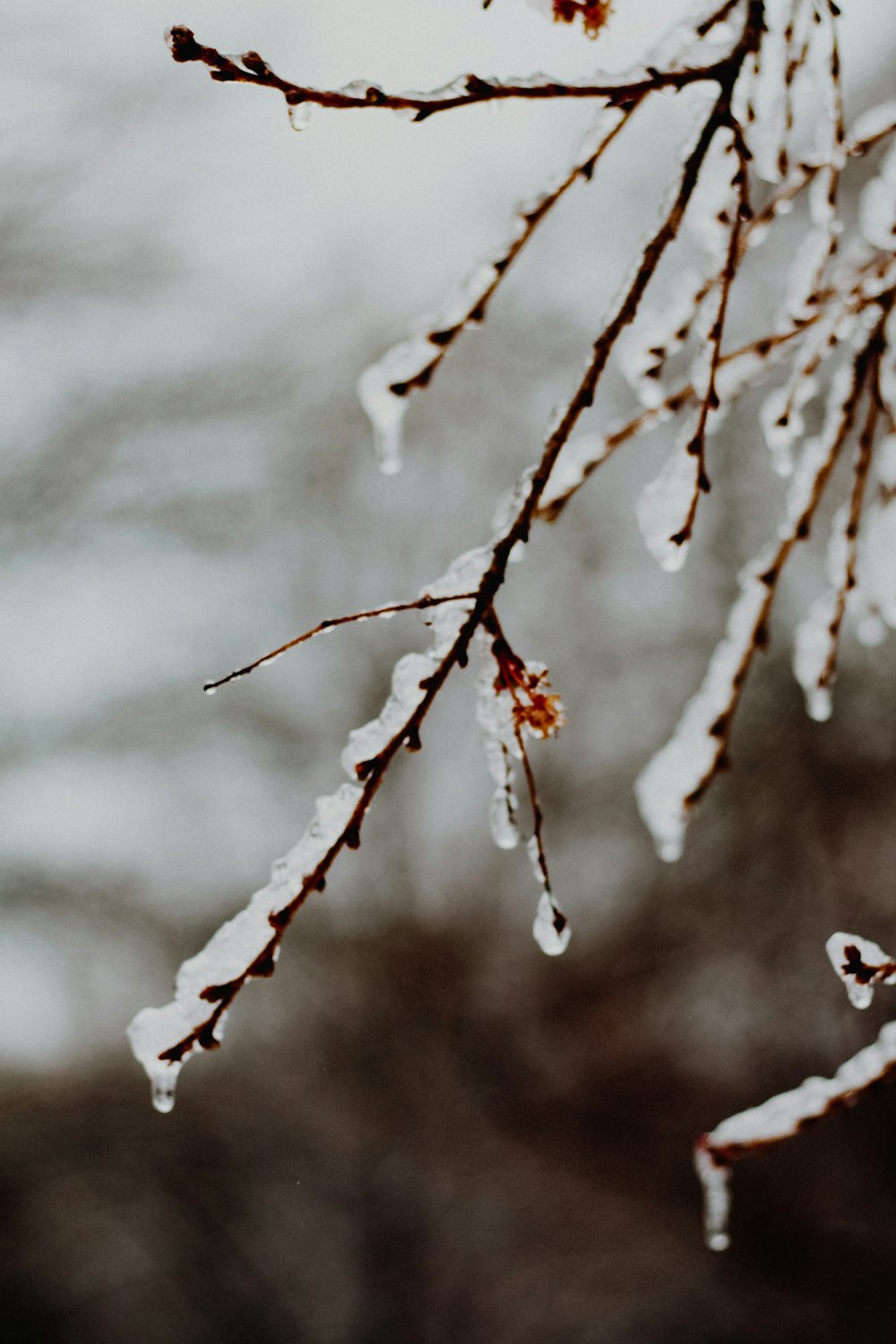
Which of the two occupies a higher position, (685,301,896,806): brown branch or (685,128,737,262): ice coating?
(685,128,737,262): ice coating

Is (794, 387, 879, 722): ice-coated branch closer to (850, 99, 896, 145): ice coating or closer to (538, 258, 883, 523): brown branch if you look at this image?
(538, 258, 883, 523): brown branch

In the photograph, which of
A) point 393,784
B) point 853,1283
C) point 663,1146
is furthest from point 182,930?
point 853,1283

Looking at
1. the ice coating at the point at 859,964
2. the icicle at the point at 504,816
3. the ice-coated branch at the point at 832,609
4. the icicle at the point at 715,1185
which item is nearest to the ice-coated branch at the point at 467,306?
the icicle at the point at 504,816

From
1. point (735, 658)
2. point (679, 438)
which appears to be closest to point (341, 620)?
point (679, 438)

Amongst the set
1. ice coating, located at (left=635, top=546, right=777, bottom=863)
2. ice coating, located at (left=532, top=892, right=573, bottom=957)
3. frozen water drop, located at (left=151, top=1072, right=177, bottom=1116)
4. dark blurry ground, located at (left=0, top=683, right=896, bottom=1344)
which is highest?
dark blurry ground, located at (left=0, top=683, right=896, bottom=1344)

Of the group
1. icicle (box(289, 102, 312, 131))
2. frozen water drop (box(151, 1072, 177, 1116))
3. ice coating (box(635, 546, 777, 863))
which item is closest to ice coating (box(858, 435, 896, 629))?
ice coating (box(635, 546, 777, 863))

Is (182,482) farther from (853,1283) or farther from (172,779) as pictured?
(853,1283)

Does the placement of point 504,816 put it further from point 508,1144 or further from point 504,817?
point 508,1144
